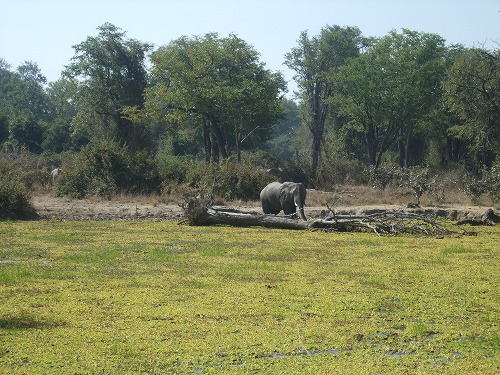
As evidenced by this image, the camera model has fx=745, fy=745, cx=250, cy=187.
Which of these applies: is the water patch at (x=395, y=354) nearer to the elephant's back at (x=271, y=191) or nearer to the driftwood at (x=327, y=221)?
the driftwood at (x=327, y=221)

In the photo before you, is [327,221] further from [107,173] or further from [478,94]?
[478,94]

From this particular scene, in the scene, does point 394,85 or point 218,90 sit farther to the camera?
point 394,85

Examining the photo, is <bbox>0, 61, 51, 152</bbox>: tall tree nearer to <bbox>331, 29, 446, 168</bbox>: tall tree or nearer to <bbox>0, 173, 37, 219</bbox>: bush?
<bbox>331, 29, 446, 168</bbox>: tall tree

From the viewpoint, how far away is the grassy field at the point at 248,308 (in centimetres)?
851

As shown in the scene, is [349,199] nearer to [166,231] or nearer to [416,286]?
[166,231]

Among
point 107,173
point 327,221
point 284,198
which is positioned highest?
point 107,173

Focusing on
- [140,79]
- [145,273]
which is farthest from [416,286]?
[140,79]

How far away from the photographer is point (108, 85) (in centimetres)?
5725

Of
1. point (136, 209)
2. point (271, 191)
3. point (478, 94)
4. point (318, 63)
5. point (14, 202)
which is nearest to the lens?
point (14, 202)

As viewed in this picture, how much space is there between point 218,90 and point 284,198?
22.1 metres

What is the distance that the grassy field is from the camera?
8.51m

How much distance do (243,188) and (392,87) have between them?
2250cm

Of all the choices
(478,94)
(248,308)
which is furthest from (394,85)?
(248,308)

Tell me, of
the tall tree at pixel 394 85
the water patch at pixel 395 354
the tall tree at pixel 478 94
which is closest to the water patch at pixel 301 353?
the water patch at pixel 395 354
